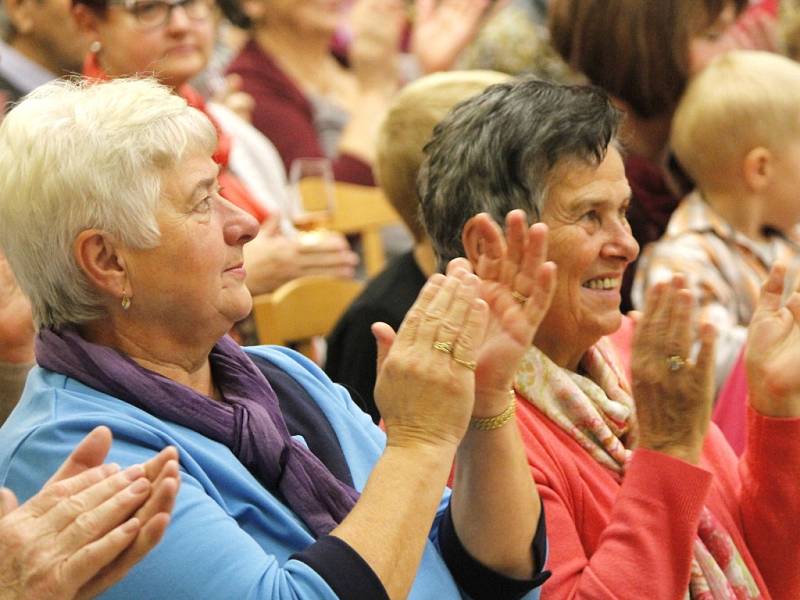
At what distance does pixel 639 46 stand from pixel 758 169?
55cm

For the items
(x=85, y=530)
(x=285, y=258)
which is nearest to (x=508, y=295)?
(x=85, y=530)

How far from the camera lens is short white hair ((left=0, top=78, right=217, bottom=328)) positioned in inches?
70.3

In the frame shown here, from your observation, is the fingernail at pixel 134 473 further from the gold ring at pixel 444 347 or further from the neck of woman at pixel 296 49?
the neck of woman at pixel 296 49

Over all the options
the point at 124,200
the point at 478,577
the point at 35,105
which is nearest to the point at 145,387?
the point at 124,200

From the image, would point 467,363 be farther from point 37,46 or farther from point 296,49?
point 296,49

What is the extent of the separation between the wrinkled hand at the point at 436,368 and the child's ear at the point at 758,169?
169cm

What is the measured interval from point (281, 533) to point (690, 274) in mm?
1656

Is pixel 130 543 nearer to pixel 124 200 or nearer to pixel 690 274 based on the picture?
pixel 124 200

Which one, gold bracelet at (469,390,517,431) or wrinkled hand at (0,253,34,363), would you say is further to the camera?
wrinkled hand at (0,253,34,363)

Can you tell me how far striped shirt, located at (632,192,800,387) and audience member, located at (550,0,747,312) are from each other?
18 cm

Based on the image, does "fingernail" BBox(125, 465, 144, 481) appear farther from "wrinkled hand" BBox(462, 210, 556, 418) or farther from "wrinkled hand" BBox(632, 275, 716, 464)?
"wrinkled hand" BBox(632, 275, 716, 464)

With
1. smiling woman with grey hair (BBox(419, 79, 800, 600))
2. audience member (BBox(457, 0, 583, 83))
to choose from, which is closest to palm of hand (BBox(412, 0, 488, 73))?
audience member (BBox(457, 0, 583, 83))

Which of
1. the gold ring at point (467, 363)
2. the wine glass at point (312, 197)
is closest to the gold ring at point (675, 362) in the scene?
the gold ring at point (467, 363)

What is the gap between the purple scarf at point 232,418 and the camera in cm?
178
